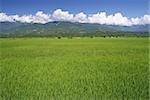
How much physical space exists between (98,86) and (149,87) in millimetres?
1647

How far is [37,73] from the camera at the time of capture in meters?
12.1

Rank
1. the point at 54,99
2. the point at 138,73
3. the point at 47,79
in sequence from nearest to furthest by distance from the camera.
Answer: the point at 54,99 < the point at 47,79 < the point at 138,73

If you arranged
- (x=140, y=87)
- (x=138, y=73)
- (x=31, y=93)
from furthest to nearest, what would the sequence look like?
(x=138, y=73) → (x=140, y=87) → (x=31, y=93)

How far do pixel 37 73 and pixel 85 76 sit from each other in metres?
2.27

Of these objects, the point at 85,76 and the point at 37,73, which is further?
the point at 37,73

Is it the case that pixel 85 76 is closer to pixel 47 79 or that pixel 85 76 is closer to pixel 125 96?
pixel 47 79

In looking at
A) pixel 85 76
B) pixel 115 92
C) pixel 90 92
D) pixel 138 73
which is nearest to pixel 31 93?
pixel 90 92

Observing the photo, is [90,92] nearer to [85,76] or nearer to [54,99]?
[54,99]

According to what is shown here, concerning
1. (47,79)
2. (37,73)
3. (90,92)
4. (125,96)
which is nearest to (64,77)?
(47,79)

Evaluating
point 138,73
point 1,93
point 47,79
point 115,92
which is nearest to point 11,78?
point 47,79

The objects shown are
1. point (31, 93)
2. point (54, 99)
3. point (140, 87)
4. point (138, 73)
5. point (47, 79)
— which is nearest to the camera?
point (54, 99)

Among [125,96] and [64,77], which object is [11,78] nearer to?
[64,77]

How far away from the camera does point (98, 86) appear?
9148 millimetres

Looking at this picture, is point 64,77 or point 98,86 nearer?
point 98,86
